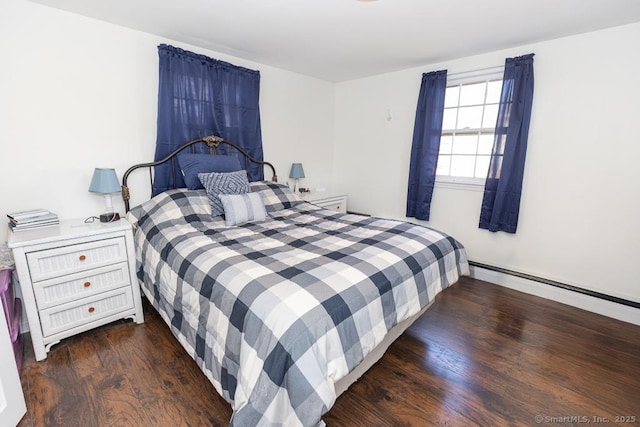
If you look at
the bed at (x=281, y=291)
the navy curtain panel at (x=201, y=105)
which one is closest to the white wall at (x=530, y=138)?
the navy curtain panel at (x=201, y=105)

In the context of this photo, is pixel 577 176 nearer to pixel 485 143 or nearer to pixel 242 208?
pixel 485 143

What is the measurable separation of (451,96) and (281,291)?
299 centimetres

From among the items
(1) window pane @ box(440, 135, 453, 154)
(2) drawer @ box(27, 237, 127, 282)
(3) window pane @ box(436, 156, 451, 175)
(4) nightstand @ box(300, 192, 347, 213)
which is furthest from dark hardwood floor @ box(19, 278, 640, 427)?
(4) nightstand @ box(300, 192, 347, 213)

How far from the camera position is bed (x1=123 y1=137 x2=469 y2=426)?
108 cm

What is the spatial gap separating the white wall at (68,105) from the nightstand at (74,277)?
316mm

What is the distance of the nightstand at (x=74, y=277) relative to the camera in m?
1.76

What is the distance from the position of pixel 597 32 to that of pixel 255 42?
281 centimetres

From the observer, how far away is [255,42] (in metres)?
2.63

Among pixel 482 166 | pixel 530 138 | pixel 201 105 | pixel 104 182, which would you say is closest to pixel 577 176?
pixel 530 138

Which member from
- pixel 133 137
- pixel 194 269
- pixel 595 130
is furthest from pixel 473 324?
pixel 133 137

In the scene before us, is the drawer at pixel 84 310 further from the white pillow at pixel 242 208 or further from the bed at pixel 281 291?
the white pillow at pixel 242 208

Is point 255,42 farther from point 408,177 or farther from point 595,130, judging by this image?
point 595,130

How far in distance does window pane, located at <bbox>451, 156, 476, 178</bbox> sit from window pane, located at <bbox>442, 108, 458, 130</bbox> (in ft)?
1.13

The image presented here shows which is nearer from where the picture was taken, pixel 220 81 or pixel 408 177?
pixel 220 81
